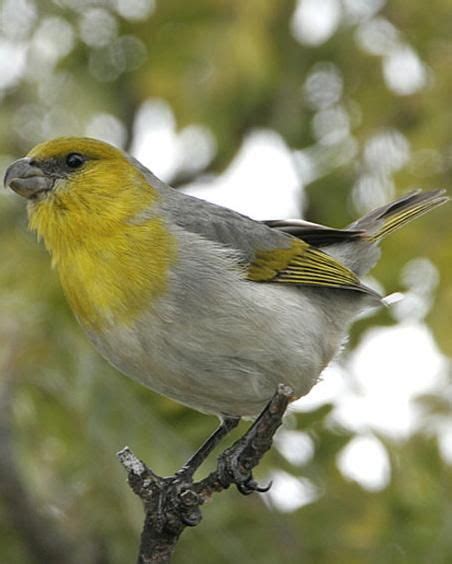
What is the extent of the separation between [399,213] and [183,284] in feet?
5.99

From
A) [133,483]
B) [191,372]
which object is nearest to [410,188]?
[191,372]

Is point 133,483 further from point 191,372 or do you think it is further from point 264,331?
point 264,331

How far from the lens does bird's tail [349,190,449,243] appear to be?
260 inches

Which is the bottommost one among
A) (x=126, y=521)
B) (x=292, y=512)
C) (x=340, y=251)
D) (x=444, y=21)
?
(x=292, y=512)

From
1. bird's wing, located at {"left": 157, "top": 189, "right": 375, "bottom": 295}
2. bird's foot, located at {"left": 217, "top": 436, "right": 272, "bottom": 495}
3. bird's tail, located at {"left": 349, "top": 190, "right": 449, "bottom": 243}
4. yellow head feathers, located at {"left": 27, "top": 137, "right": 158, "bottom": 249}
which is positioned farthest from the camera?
bird's tail, located at {"left": 349, "top": 190, "right": 449, "bottom": 243}

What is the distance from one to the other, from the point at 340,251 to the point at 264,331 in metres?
1.31

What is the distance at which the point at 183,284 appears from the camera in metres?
5.25

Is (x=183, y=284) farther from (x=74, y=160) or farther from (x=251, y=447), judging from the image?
(x=74, y=160)

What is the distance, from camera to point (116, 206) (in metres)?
5.55

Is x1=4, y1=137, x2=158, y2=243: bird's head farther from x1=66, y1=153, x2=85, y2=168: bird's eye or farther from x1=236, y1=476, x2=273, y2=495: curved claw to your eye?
x1=236, y1=476, x2=273, y2=495: curved claw

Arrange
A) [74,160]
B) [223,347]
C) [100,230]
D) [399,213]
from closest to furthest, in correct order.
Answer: [223,347]
[100,230]
[74,160]
[399,213]

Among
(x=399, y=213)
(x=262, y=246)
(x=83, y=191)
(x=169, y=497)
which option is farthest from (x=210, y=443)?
(x=399, y=213)

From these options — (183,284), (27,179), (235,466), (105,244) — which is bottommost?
(235,466)

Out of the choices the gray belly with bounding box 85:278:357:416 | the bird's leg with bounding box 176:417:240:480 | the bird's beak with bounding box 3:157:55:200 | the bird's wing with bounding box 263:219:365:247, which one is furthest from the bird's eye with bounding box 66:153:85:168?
the bird's leg with bounding box 176:417:240:480
